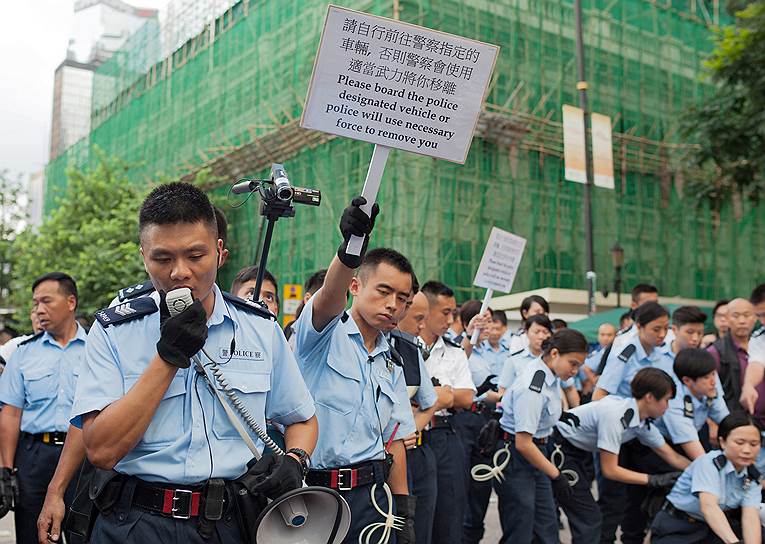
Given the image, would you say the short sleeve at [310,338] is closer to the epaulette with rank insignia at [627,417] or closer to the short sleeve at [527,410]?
the short sleeve at [527,410]

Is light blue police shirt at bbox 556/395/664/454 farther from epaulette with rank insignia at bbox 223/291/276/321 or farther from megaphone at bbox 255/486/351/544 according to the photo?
epaulette with rank insignia at bbox 223/291/276/321

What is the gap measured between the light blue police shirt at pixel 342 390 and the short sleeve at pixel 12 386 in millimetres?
2148

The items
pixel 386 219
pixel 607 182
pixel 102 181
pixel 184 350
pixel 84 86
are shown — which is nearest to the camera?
pixel 184 350

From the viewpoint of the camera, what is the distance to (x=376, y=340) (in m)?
4.05

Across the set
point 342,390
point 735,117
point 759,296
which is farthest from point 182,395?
point 735,117

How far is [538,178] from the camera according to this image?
1026 inches

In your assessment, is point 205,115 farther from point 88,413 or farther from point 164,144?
point 88,413

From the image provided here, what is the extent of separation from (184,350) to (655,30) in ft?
98.1

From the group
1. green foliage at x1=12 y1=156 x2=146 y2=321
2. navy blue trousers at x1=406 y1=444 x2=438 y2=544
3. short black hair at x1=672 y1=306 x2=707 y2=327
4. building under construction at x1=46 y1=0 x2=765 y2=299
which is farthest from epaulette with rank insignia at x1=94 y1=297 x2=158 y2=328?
green foliage at x1=12 y1=156 x2=146 y2=321

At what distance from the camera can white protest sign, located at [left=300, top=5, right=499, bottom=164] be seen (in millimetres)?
3236

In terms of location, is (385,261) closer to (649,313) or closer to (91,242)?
(649,313)

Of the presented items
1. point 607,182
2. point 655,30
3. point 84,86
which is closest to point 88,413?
point 607,182

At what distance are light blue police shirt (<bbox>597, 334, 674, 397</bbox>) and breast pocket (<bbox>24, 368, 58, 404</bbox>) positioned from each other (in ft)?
13.3

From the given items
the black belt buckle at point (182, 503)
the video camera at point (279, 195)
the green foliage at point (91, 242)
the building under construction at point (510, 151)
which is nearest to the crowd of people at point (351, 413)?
the black belt buckle at point (182, 503)
